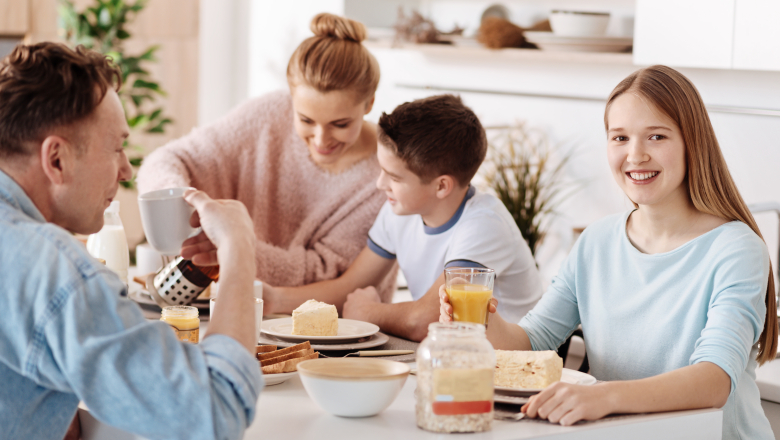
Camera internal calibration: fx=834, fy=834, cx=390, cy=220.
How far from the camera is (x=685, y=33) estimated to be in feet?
7.70

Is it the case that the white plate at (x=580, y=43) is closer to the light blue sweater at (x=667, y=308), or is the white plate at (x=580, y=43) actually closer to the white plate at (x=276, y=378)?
the light blue sweater at (x=667, y=308)

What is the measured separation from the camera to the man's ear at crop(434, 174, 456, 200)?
1.94 metres

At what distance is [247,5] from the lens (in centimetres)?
442

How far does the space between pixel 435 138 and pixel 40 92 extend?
1103 mm

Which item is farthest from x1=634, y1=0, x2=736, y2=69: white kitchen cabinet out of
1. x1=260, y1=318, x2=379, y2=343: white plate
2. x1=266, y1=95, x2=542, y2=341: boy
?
x1=260, y1=318, x2=379, y2=343: white plate

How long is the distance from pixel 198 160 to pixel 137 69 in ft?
6.08

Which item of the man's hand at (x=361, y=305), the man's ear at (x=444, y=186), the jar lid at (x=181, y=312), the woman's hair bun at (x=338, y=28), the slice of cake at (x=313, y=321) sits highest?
the woman's hair bun at (x=338, y=28)

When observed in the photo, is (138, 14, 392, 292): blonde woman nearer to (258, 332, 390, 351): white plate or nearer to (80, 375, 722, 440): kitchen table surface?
(258, 332, 390, 351): white plate

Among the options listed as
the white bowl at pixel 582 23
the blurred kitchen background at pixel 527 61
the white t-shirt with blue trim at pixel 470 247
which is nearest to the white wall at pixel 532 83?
the blurred kitchen background at pixel 527 61

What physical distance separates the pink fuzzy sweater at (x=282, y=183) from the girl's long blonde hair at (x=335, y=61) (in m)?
0.24

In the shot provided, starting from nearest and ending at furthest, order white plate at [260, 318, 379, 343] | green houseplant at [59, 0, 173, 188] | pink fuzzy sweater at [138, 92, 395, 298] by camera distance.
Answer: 1. white plate at [260, 318, 379, 343]
2. pink fuzzy sweater at [138, 92, 395, 298]
3. green houseplant at [59, 0, 173, 188]

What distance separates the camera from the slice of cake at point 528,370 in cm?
123

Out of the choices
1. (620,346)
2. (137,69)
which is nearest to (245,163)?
(620,346)

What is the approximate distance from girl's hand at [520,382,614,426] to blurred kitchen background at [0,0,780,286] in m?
1.39
